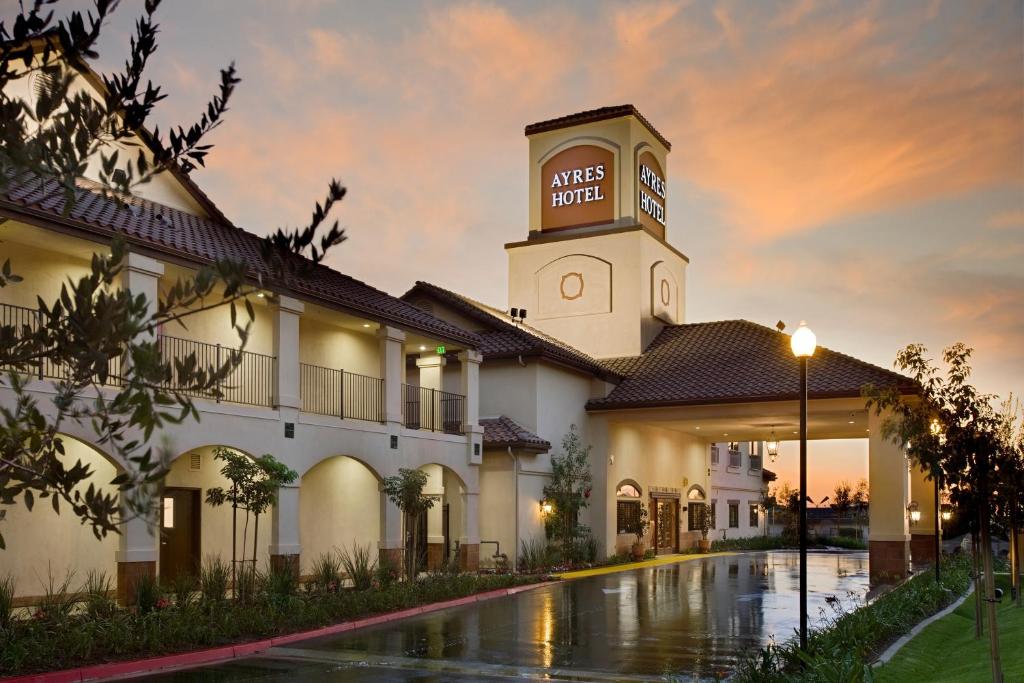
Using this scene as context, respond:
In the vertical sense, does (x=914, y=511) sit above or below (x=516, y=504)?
below

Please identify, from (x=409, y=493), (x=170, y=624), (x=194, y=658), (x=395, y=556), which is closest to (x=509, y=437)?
(x=395, y=556)

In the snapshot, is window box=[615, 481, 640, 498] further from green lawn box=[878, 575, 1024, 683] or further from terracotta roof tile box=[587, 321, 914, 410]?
green lawn box=[878, 575, 1024, 683]

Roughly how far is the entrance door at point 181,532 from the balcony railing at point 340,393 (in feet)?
10.8

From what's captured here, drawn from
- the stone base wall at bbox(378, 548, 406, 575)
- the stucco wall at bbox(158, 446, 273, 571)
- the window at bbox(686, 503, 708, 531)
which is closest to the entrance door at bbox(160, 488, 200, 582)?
the stucco wall at bbox(158, 446, 273, 571)

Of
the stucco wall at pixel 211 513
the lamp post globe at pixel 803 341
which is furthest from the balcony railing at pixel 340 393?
the lamp post globe at pixel 803 341

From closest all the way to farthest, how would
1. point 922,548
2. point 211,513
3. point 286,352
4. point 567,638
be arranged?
point 567,638
point 286,352
point 211,513
point 922,548

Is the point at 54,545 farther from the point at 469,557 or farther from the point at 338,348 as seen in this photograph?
the point at 469,557

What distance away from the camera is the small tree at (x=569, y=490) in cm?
3152

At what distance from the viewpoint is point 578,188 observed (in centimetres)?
4053

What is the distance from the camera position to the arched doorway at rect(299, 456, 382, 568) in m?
24.5

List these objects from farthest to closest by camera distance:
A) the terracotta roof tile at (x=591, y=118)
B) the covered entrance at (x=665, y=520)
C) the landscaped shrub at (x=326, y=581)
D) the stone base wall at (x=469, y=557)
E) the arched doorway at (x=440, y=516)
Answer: the terracotta roof tile at (x=591, y=118), the covered entrance at (x=665, y=520), the arched doorway at (x=440, y=516), the stone base wall at (x=469, y=557), the landscaped shrub at (x=326, y=581)

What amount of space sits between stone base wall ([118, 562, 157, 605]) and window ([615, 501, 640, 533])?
2071 cm

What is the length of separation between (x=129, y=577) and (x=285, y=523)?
13.7ft

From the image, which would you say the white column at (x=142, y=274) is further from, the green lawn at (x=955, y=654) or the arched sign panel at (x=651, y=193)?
the arched sign panel at (x=651, y=193)
